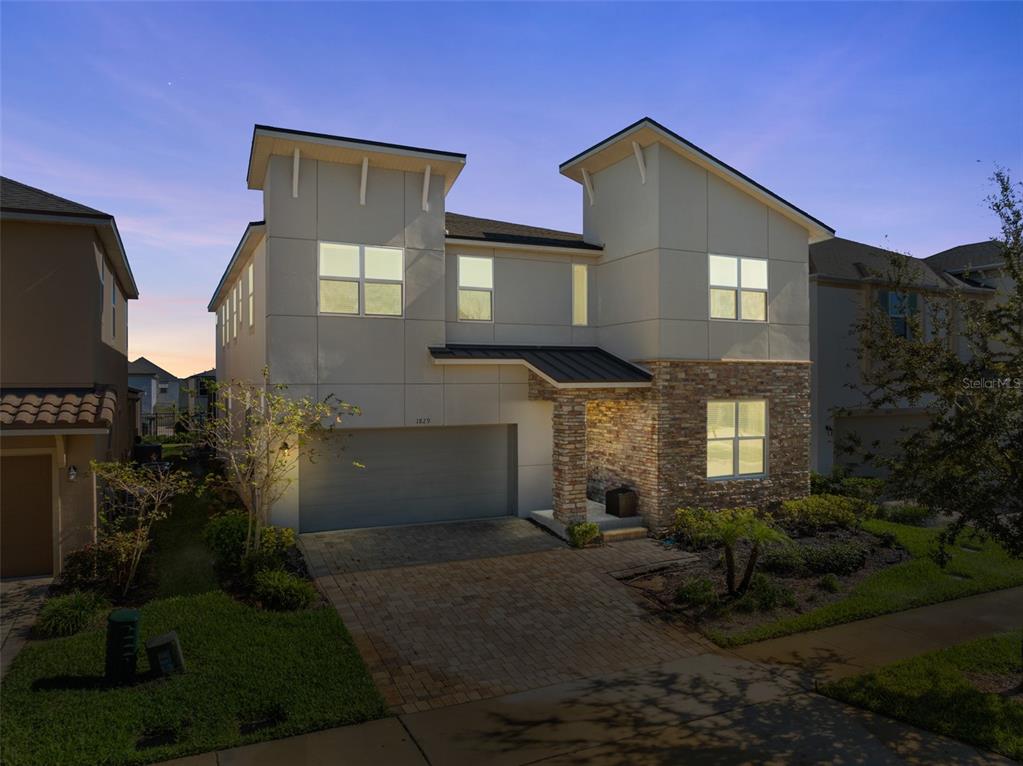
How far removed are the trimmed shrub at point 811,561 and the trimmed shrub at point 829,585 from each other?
27.0 inches

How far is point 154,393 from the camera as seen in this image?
181ft

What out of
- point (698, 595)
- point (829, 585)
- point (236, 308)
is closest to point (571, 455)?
point (698, 595)

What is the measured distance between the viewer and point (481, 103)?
57.4 ft

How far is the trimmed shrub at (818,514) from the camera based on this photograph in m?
15.3

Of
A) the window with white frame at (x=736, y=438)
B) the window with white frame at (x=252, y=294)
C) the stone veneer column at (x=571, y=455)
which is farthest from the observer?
the window with white frame at (x=252, y=294)

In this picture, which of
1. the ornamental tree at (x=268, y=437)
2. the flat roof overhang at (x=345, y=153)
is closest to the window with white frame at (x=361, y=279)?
the flat roof overhang at (x=345, y=153)

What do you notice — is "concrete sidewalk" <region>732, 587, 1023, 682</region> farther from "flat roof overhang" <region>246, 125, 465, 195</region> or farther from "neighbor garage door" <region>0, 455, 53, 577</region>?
"neighbor garage door" <region>0, 455, 53, 577</region>

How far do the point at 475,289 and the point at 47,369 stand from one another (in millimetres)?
8715

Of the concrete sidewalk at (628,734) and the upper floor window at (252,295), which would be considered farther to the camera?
the upper floor window at (252,295)

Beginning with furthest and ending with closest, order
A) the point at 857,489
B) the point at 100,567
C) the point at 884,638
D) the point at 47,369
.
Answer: the point at 857,489
the point at 47,369
the point at 100,567
the point at 884,638

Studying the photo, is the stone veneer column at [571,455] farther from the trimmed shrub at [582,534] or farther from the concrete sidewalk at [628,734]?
the concrete sidewalk at [628,734]

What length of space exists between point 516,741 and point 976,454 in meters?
6.12

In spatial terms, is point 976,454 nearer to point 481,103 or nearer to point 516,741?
point 516,741

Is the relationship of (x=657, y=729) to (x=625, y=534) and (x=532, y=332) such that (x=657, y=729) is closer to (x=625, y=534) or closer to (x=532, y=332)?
(x=625, y=534)
